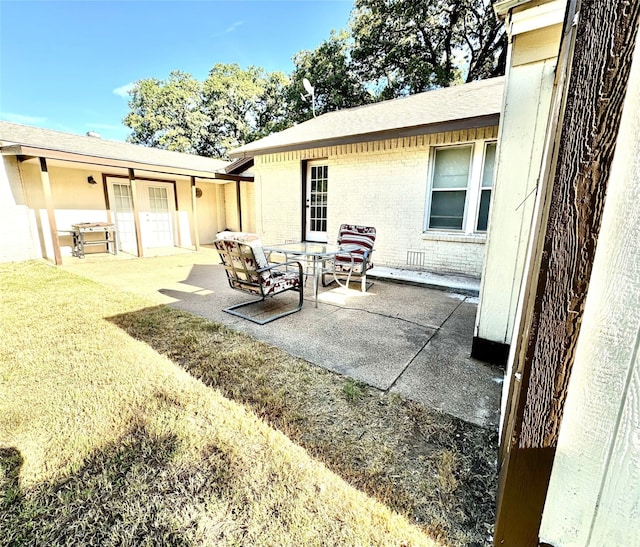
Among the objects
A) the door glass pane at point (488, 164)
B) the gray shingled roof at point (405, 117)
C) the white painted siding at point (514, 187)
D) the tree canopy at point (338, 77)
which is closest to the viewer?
the white painted siding at point (514, 187)

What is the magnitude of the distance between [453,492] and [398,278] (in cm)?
476

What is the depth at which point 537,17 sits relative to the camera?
2168mm

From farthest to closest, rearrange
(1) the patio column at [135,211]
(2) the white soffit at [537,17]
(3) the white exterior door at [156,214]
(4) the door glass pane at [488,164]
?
(3) the white exterior door at [156,214] → (1) the patio column at [135,211] → (4) the door glass pane at [488,164] → (2) the white soffit at [537,17]

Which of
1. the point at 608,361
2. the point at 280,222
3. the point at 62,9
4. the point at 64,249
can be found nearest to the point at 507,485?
the point at 608,361

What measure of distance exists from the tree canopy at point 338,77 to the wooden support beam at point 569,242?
16.0 metres

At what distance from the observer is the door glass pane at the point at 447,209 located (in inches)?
244

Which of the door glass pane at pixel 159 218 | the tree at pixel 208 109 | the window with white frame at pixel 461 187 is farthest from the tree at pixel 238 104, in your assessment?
the window with white frame at pixel 461 187

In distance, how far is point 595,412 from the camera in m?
0.95

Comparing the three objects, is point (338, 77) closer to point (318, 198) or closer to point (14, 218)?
point (318, 198)

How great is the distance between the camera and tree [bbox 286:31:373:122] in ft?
54.7

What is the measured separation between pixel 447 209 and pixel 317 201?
3556 mm

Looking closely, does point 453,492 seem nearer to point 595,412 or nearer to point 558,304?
point 595,412

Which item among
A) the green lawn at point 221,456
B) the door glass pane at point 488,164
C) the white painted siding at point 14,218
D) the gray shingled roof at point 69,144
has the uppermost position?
the gray shingled roof at point 69,144

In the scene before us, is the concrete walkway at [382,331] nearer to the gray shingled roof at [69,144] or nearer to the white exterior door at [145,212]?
the gray shingled roof at [69,144]
